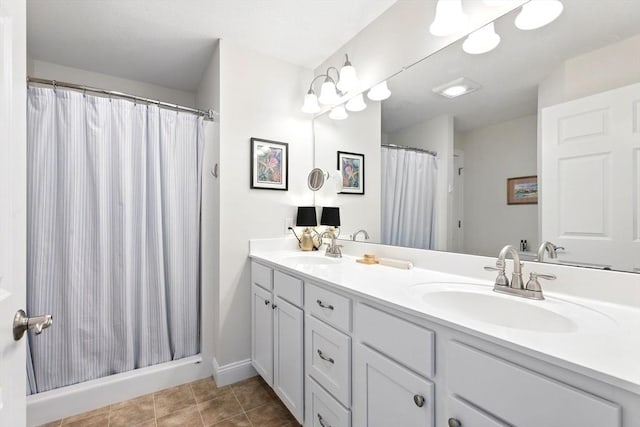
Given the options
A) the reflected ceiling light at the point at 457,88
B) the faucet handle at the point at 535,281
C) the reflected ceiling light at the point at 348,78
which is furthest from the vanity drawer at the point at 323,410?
the reflected ceiling light at the point at 348,78

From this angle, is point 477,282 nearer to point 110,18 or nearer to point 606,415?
point 606,415

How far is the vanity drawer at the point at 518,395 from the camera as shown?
54 cm

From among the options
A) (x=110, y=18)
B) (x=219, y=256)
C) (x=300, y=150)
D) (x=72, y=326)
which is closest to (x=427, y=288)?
(x=219, y=256)

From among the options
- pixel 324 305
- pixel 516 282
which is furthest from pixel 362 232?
pixel 516 282

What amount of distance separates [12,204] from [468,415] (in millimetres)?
1189

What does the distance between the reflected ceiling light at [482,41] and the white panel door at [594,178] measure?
1.29 ft

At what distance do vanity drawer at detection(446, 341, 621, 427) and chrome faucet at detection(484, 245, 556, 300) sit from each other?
42 cm

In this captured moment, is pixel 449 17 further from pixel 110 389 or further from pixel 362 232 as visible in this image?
pixel 110 389

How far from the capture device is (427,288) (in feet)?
3.72

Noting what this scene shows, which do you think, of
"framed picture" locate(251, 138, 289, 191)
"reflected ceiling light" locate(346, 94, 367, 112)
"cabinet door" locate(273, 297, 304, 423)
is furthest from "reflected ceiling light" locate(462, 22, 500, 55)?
"cabinet door" locate(273, 297, 304, 423)

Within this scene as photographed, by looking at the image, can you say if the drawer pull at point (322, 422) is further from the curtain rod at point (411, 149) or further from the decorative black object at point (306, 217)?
the curtain rod at point (411, 149)

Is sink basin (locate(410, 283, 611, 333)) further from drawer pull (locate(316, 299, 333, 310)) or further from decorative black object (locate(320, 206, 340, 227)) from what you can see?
decorative black object (locate(320, 206, 340, 227))

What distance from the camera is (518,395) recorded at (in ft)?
2.06

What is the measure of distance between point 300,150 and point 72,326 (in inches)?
74.7
